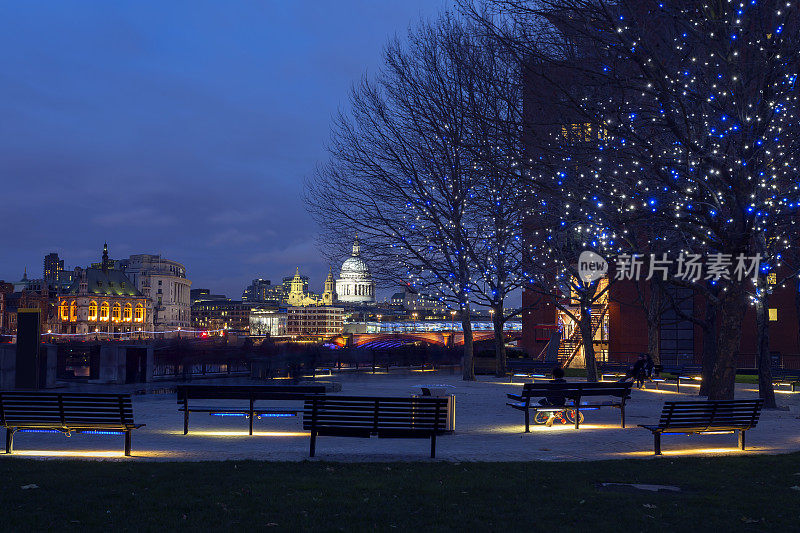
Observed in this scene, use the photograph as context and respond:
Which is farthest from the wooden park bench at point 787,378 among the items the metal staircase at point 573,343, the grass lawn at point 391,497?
the grass lawn at point 391,497

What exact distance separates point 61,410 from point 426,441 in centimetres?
627

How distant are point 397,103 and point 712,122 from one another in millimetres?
15113

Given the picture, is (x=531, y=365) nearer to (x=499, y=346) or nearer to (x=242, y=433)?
(x=499, y=346)

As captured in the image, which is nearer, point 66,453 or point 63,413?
point 63,413

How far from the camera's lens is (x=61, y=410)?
36.8 ft

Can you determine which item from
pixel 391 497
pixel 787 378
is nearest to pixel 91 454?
pixel 391 497

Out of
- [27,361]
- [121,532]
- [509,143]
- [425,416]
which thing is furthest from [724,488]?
[27,361]

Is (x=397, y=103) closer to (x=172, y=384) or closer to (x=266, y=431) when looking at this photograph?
(x=172, y=384)

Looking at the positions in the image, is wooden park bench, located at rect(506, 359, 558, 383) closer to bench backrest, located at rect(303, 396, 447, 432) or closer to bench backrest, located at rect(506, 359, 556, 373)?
bench backrest, located at rect(506, 359, 556, 373)

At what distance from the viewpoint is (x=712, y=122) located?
15133mm

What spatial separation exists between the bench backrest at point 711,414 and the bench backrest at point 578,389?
3.34m

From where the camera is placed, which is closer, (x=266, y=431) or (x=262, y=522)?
(x=262, y=522)

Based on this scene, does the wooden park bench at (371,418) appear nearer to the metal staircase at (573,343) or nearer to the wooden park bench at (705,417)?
the wooden park bench at (705,417)

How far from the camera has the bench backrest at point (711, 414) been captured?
39.8 ft
